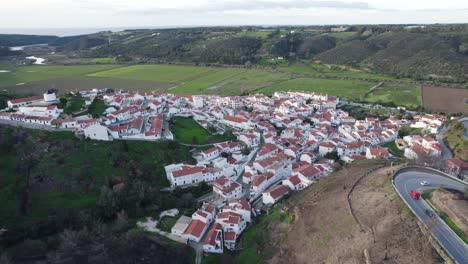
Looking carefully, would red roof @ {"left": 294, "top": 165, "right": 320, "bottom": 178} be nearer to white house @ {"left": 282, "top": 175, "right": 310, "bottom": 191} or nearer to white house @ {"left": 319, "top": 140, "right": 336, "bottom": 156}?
white house @ {"left": 282, "top": 175, "right": 310, "bottom": 191}

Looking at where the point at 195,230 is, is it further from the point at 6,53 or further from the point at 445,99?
the point at 6,53

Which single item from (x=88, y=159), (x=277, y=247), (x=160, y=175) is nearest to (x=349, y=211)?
(x=277, y=247)

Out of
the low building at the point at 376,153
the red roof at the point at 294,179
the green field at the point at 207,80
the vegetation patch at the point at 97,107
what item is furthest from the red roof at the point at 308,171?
the green field at the point at 207,80

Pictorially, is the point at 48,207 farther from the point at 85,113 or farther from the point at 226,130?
the point at 226,130

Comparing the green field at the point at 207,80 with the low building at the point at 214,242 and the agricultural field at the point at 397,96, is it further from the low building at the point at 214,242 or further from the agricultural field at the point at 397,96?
the low building at the point at 214,242

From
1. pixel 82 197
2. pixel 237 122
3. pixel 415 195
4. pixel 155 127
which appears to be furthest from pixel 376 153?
pixel 82 197

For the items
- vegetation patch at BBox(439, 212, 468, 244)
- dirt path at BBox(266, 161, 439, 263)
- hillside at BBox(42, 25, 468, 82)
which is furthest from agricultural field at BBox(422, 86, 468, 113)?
vegetation patch at BBox(439, 212, 468, 244)
